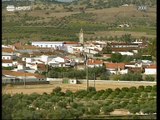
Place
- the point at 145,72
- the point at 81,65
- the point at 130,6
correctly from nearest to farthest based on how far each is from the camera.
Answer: the point at 145,72
the point at 81,65
the point at 130,6

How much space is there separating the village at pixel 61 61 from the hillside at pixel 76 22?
3079 millimetres

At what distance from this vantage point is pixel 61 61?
1669 cm

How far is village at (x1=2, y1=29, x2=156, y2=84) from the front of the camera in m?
12.7

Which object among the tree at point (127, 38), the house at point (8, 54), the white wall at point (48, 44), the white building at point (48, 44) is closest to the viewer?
the house at point (8, 54)

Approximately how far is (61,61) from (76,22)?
47.6 ft

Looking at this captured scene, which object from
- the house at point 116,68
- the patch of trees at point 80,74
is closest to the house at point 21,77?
the patch of trees at point 80,74

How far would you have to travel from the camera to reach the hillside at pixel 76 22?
88.5 feet

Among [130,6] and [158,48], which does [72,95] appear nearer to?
[158,48]

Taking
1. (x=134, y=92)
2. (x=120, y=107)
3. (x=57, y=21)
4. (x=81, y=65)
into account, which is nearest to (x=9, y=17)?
(x=57, y=21)

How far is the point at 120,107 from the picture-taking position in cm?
673

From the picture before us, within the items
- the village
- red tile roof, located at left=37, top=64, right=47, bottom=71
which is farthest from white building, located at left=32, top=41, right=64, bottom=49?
red tile roof, located at left=37, top=64, right=47, bottom=71

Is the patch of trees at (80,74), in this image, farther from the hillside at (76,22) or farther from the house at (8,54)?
the hillside at (76,22)

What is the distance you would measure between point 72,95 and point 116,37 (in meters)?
19.1

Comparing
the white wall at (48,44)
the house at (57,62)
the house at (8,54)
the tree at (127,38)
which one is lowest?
the house at (57,62)
